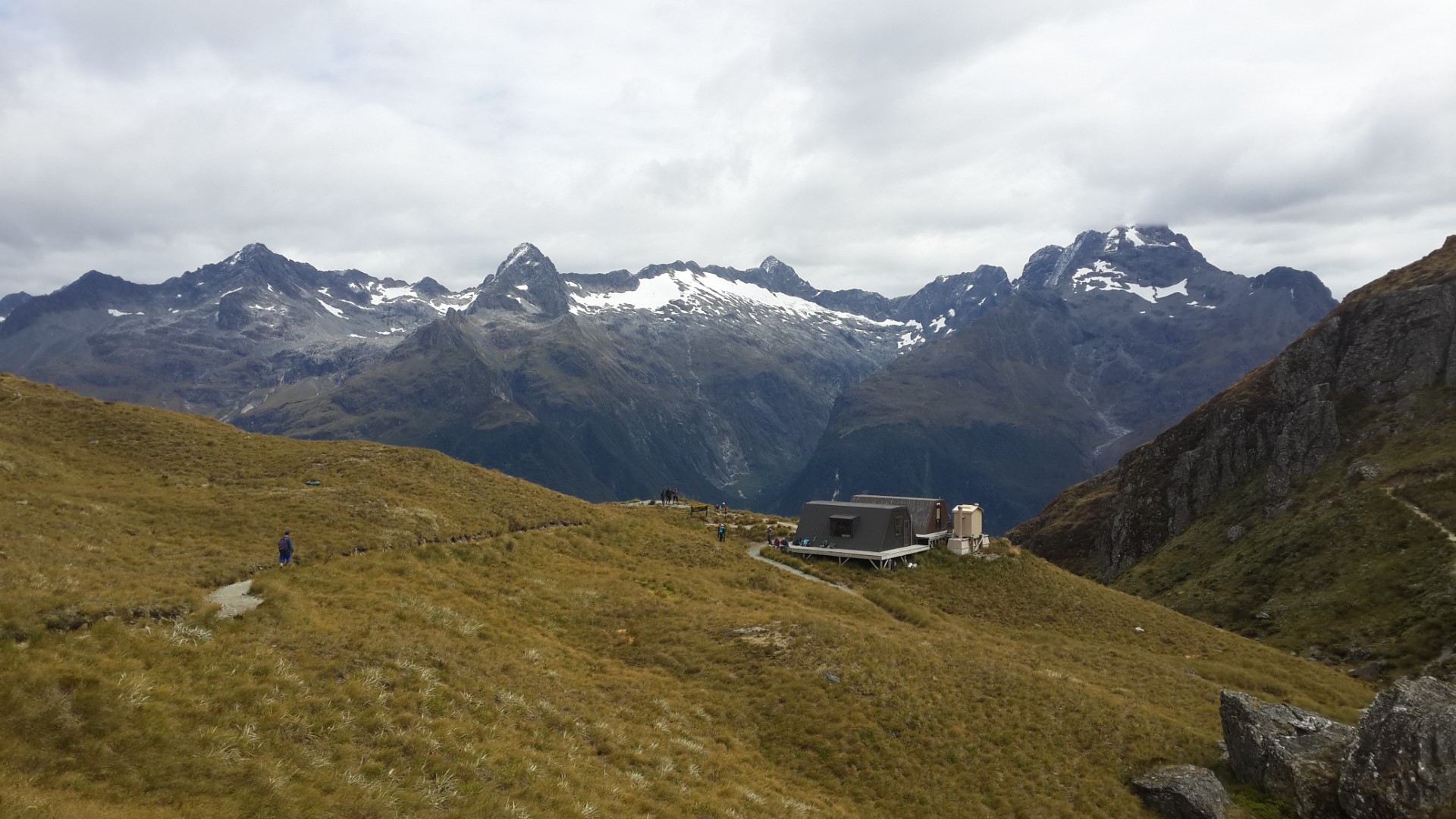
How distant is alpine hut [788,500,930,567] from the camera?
2431 inches

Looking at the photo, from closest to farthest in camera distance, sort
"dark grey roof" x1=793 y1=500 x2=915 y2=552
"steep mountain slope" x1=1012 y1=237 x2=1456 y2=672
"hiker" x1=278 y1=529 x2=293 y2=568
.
A: "hiker" x1=278 y1=529 x2=293 y2=568, "dark grey roof" x1=793 y1=500 x2=915 y2=552, "steep mountain slope" x1=1012 y1=237 x2=1456 y2=672

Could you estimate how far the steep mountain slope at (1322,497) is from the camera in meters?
75.3

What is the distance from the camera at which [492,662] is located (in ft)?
88.9

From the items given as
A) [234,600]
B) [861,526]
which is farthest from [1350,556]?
[234,600]

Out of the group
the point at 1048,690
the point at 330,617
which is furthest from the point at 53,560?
the point at 1048,690

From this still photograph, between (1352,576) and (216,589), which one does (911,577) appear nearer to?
(216,589)

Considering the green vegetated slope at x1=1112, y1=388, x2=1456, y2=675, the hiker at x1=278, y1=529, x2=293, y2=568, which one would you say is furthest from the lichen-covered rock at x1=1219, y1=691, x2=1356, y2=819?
the hiker at x1=278, y1=529, x2=293, y2=568

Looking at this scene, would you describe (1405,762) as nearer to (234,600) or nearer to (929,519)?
(929,519)

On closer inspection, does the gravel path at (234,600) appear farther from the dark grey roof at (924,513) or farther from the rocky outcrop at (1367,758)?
the dark grey roof at (924,513)

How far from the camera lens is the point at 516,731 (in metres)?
22.3

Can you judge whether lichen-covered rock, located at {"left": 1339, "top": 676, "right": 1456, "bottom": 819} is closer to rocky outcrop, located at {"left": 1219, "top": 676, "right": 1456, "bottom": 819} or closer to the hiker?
rocky outcrop, located at {"left": 1219, "top": 676, "right": 1456, "bottom": 819}

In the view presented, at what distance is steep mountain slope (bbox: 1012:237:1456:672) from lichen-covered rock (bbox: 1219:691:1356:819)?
44.3m

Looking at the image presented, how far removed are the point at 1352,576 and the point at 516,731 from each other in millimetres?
96231

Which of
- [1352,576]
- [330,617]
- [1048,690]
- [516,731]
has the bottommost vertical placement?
[1352,576]
